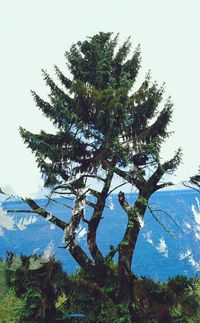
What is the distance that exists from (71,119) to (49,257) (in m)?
4.76

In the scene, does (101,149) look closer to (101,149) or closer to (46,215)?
(101,149)

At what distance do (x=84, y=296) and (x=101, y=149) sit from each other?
496 cm

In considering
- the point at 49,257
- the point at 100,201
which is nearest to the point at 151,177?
the point at 100,201

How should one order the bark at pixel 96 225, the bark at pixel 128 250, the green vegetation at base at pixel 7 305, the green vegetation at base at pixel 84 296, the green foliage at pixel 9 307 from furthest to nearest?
the green foliage at pixel 9 307
the green vegetation at base at pixel 7 305
the bark at pixel 96 225
the bark at pixel 128 250
the green vegetation at base at pixel 84 296

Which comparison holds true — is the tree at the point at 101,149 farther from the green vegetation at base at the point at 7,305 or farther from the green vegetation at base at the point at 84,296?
the green vegetation at base at the point at 7,305

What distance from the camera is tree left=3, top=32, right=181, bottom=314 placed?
11.6m

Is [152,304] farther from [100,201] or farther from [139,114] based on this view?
[139,114]

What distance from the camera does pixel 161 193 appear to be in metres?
80.4

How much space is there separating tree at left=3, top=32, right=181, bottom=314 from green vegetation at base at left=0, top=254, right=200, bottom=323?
0.47m

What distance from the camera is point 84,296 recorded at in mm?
11125

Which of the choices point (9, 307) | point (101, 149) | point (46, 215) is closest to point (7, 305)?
point (9, 307)

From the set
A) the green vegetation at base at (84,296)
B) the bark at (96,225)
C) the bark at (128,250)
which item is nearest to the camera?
the green vegetation at base at (84,296)

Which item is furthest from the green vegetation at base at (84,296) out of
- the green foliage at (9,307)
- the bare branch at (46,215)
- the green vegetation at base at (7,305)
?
the green foliage at (9,307)

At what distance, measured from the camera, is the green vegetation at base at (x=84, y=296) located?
418 inches
